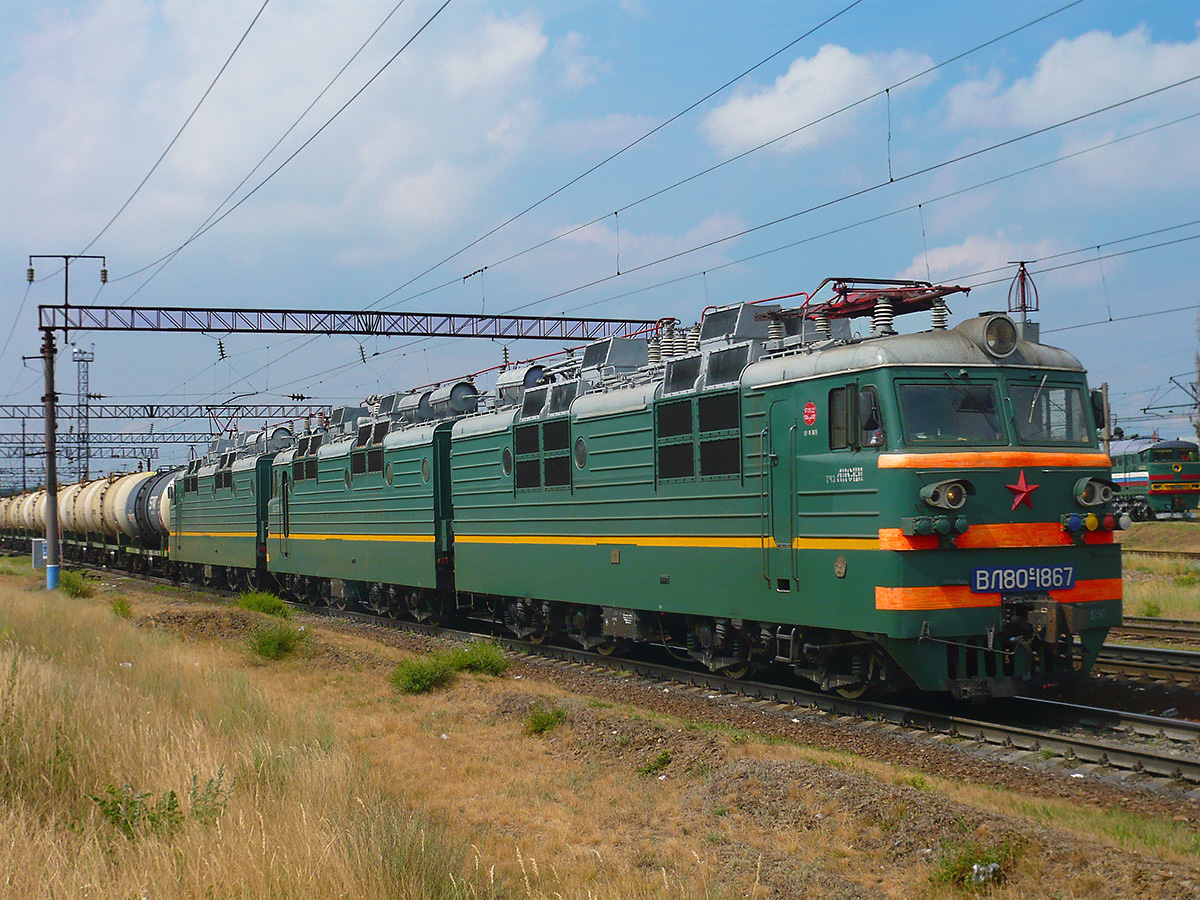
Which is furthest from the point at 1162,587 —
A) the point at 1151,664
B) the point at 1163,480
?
the point at 1163,480

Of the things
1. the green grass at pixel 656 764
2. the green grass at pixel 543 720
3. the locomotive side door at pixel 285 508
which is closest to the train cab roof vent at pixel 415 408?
the locomotive side door at pixel 285 508

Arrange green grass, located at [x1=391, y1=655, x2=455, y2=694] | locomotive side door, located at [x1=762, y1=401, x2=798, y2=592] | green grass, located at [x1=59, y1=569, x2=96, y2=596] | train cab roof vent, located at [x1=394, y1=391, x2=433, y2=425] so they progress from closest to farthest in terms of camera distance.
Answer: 1. locomotive side door, located at [x1=762, y1=401, x2=798, y2=592]
2. green grass, located at [x1=391, y1=655, x2=455, y2=694]
3. train cab roof vent, located at [x1=394, y1=391, x2=433, y2=425]
4. green grass, located at [x1=59, y1=569, x2=96, y2=596]

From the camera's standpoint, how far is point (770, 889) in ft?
21.7

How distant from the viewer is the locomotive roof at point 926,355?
427 inches

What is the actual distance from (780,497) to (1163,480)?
144 ft

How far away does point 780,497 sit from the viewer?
1186cm

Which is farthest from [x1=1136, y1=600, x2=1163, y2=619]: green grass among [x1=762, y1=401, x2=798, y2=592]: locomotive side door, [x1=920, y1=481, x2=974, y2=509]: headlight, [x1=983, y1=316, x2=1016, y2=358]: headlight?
[x1=920, y1=481, x2=974, y2=509]: headlight

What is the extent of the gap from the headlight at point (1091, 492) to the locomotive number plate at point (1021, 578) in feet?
2.17

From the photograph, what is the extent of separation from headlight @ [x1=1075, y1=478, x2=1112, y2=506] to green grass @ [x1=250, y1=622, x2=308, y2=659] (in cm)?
1185

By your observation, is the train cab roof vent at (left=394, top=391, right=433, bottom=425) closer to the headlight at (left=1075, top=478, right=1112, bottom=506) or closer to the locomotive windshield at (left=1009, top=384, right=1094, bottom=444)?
the locomotive windshield at (left=1009, top=384, right=1094, bottom=444)

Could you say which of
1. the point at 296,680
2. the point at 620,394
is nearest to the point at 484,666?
the point at 296,680

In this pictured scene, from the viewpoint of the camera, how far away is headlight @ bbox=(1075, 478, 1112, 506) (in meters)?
11.0

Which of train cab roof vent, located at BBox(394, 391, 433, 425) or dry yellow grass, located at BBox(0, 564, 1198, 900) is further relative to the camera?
train cab roof vent, located at BBox(394, 391, 433, 425)

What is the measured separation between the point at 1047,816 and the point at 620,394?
8.27 m
